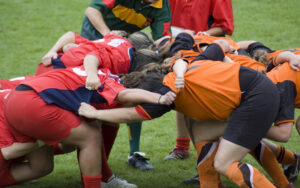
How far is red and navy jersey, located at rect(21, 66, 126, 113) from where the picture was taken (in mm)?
3416

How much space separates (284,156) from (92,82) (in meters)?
1.92

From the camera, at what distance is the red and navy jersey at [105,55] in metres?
3.78

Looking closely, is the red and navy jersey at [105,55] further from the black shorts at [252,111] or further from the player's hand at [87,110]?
the black shorts at [252,111]

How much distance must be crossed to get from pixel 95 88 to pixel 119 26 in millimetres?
1546

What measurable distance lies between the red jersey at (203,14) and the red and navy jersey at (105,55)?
4.56 ft

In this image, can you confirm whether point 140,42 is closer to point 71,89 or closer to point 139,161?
point 71,89

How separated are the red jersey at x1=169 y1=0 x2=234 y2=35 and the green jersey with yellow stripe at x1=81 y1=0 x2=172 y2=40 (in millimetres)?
321

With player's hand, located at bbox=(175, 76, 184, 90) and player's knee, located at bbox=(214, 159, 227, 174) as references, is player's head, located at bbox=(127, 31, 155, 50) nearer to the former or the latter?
player's hand, located at bbox=(175, 76, 184, 90)

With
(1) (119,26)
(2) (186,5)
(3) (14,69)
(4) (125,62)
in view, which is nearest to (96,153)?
(4) (125,62)

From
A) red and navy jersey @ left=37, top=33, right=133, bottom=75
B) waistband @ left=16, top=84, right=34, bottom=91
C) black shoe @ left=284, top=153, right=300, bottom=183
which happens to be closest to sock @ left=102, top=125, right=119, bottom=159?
red and navy jersey @ left=37, top=33, right=133, bottom=75

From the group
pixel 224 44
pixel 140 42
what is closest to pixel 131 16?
pixel 140 42

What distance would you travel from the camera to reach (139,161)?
479 centimetres

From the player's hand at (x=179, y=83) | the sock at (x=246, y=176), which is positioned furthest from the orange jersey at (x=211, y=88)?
the sock at (x=246, y=176)

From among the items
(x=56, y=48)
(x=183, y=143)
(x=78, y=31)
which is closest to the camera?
(x=56, y=48)
